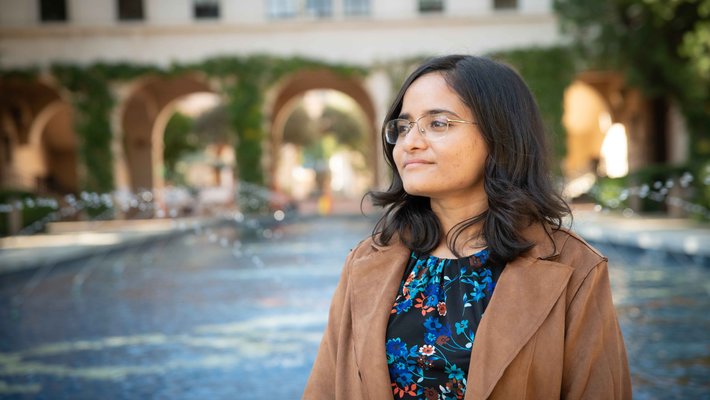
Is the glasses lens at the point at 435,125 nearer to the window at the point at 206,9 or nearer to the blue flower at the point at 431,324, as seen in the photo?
the blue flower at the point at 431,324

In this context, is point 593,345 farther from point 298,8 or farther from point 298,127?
point 298,127

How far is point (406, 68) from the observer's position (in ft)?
67.4

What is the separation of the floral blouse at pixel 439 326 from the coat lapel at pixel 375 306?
4 centimetres

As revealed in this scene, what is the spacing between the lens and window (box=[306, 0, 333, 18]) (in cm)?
2077

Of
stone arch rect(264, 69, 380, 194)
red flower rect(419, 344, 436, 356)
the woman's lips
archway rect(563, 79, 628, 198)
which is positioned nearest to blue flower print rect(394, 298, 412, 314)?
red flower rect(419, 344, 436, 356)

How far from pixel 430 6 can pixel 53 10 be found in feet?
37.4

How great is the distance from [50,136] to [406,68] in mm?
16903

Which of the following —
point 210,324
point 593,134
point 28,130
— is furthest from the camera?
point 593,134

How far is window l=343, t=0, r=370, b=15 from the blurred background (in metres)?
0.06

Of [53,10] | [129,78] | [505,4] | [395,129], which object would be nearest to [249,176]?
[129,78]

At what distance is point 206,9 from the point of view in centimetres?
2077

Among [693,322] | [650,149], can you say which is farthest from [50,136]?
[693,322]

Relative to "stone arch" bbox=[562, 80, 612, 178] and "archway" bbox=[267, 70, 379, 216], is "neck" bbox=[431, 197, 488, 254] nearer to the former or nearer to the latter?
"archway" bbox=[267, 70, 379, 216]

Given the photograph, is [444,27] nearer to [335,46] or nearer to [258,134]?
[335,46]
